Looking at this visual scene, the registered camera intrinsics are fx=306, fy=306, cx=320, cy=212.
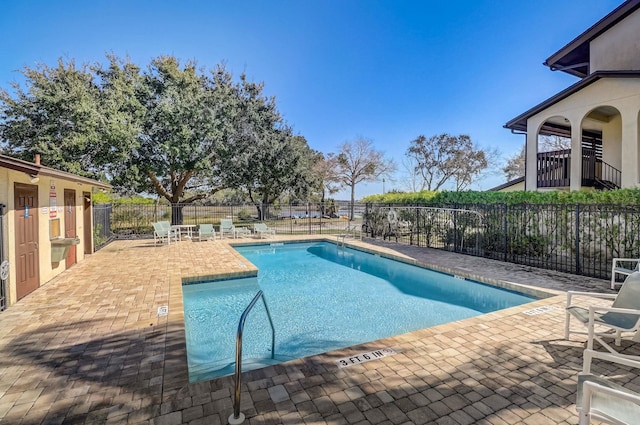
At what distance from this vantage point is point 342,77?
1783 centimetres

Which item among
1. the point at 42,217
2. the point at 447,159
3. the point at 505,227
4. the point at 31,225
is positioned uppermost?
the point at 447,159

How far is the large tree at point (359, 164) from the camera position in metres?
30.2

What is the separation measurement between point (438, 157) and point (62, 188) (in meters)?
30.2

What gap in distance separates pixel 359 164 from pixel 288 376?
2865cm

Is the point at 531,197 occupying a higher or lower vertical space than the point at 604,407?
higher

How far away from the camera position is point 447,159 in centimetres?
3064

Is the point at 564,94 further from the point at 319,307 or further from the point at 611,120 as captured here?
the point at 319,307

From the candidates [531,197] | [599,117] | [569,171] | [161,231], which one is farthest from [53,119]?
[599,117]

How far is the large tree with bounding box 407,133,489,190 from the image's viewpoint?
99.1ft

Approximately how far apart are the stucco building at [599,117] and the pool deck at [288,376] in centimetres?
782

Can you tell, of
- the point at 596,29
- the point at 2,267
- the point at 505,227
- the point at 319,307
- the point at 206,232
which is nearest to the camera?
the point at 2,267

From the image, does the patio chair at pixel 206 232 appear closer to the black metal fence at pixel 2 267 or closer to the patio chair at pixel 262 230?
the patio chair at pixel 262 230

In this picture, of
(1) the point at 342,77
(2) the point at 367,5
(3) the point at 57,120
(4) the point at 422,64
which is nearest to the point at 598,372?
(2) the point at 367,5

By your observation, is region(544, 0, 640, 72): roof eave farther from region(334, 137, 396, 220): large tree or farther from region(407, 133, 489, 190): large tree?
region(334, 137, 396, 220): large tree
